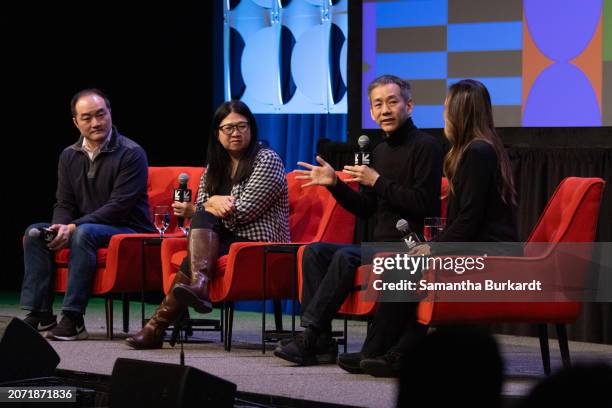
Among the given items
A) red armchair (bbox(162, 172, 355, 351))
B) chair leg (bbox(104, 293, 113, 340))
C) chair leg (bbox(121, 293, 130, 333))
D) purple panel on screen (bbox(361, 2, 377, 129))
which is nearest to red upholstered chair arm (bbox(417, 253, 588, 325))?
red armchair (bbox(162, 172, 355, 351))

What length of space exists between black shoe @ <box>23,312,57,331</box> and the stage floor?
0.22m

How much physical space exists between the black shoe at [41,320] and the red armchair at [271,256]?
0.75 m

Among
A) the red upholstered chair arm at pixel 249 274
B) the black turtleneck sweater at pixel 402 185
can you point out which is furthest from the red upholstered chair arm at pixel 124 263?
the black turtleneck sweater at pixel 402 185

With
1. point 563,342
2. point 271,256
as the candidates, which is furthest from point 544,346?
point 271,256

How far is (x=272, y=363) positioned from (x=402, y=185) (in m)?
0.96

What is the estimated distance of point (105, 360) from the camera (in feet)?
15.8

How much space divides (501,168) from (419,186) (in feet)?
1.42

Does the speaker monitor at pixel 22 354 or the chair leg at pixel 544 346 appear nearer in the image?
the speaker monitor at pixel 22 354

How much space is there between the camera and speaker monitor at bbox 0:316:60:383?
3.44m

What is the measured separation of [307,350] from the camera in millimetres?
4641

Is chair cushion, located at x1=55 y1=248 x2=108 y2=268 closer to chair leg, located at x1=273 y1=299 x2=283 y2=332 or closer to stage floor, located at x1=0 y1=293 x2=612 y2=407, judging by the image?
stage floor, located at x1=0 y1=293 x2=612 y2=407

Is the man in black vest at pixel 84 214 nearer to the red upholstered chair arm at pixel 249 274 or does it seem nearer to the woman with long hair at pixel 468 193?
the red upholstered chair arm at pixel 249 274

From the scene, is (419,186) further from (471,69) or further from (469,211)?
(471,69)

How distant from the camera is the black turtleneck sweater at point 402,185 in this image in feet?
14.9
